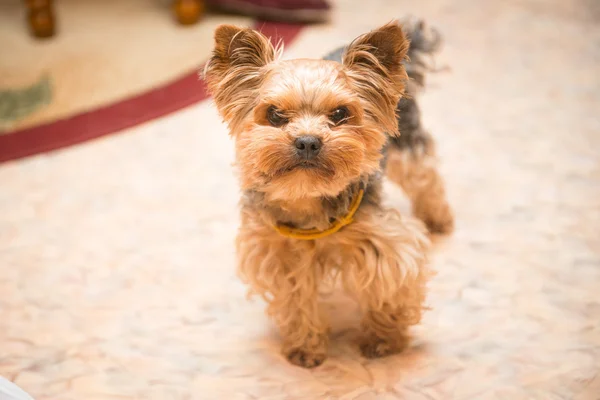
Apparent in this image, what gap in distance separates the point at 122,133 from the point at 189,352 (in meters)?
1.74

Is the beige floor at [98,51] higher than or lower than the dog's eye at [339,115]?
lower

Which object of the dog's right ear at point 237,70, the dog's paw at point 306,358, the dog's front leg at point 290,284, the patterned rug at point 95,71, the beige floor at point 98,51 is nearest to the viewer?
the dog's right ear at point 237,70

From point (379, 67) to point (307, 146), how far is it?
1.06 ft

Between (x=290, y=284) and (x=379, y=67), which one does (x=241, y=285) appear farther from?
(x=379, y=67)

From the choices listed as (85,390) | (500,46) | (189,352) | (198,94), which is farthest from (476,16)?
(85,390)

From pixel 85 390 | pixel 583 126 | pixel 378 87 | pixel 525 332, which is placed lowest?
pixel 85 390

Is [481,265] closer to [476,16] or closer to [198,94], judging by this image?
[198,94]

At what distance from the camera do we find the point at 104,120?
375 cm

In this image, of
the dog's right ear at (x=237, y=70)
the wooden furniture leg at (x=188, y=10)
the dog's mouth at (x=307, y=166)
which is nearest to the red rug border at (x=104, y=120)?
the wooden furniture leg at (x=188, y=10)

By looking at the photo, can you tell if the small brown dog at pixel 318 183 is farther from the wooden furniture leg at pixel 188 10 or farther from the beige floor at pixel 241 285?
the wooden furniture leg at pixel 188 10

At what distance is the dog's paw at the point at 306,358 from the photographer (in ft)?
7.27

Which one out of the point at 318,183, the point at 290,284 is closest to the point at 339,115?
the point at 318,183

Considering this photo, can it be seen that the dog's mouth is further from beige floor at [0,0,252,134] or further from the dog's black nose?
beige floor at [0,0,252,134]

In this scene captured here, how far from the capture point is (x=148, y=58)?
4.35 metres
